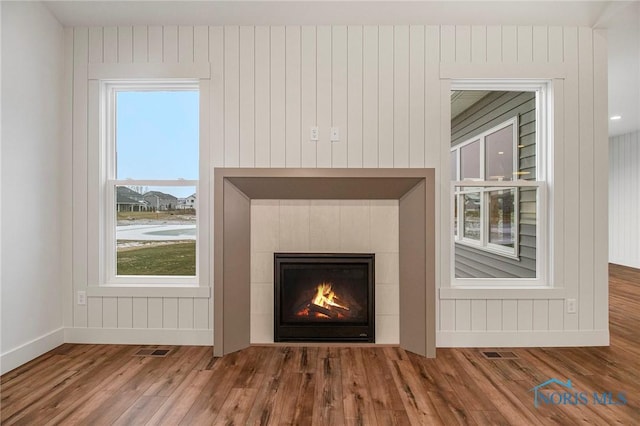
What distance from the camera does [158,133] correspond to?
280 cm

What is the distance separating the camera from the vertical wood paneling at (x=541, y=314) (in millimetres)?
2627

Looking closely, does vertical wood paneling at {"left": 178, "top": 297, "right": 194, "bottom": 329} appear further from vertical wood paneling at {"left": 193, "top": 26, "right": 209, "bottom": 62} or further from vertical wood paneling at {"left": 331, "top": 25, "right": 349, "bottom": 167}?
vertical wood paneling at {"left": 193, "top": 26, "right": 209, "bottom": 62}

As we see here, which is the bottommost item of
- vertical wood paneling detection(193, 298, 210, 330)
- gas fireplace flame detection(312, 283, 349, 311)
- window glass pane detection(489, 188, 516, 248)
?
vertical wood paneling detection(193, 298, 210, 330)

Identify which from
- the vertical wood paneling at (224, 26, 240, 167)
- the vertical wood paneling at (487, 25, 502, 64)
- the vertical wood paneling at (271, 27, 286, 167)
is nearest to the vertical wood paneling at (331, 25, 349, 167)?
the vertical wood paneling at (271, 27, 286, 167)

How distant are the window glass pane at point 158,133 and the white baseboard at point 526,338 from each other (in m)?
2.62

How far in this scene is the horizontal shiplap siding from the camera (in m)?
2.76

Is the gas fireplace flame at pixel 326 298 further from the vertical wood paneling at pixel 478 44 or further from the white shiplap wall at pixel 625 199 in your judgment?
the white shiplap wall at pixel 625 199

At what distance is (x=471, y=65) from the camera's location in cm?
262

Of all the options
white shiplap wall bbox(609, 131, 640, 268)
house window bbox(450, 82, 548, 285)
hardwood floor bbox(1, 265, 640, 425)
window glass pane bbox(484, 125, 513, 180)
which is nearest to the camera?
hardwood floor bbox(1, 265, 640, 425)

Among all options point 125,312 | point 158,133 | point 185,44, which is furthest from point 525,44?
point 125,312

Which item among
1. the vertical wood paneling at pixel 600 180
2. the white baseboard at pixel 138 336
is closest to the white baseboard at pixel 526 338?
the vertical wood paneling at pixel 600 180

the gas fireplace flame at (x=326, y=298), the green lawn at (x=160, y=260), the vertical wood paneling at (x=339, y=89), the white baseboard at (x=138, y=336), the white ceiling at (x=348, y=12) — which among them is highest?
the white ceiling at (x=348, y=12)

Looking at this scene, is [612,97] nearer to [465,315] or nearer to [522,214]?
[522,214]

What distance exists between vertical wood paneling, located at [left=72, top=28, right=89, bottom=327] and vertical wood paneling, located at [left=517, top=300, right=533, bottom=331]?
11.9ft
